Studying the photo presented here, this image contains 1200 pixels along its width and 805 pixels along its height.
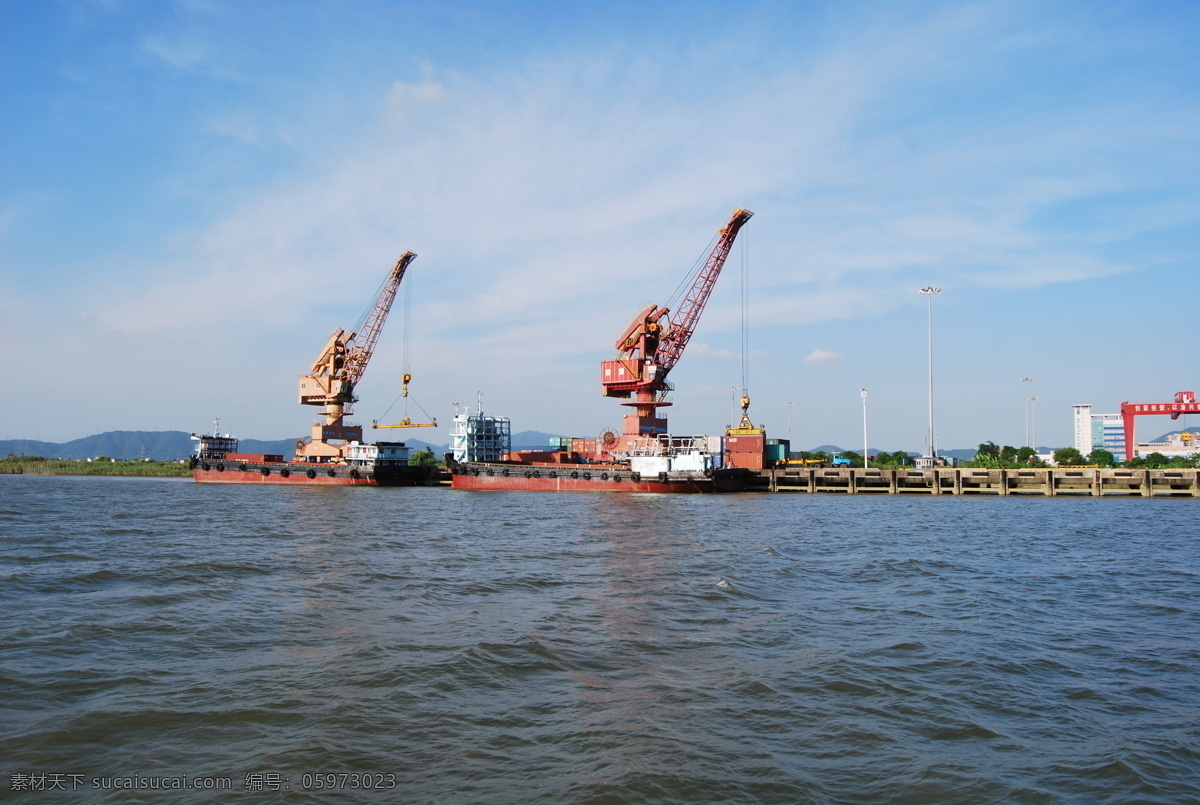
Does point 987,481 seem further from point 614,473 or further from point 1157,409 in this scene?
point 1157,409

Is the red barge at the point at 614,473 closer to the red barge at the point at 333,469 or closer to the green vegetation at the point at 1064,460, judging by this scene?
the red barge at the point at 333,469

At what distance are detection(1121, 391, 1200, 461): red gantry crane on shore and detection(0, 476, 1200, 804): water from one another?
12228 centimetres

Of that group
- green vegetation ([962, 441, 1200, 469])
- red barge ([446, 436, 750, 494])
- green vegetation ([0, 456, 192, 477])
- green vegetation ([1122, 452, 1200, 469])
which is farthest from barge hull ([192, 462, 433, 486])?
green vegetation ([1122, 452, 1200, 469])

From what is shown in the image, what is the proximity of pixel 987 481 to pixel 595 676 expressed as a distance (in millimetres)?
69840

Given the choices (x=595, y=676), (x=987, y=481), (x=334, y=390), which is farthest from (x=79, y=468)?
(x=595, y=676)

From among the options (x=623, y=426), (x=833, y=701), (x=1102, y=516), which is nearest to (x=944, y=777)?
(x=833, y=701)

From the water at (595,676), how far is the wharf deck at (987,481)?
46.4m

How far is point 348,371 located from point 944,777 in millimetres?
90907

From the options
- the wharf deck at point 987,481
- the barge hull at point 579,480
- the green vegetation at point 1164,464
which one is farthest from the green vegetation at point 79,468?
the green vegetation at point 1164,464

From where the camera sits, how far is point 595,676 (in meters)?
11.5

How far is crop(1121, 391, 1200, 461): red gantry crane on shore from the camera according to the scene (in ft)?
397

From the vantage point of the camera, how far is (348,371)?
91.4m

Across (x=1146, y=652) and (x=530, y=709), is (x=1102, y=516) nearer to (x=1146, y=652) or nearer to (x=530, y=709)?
(x=1146, y=652)

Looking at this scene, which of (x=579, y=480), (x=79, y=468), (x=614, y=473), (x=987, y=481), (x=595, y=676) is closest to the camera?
(x=595, y=676)
